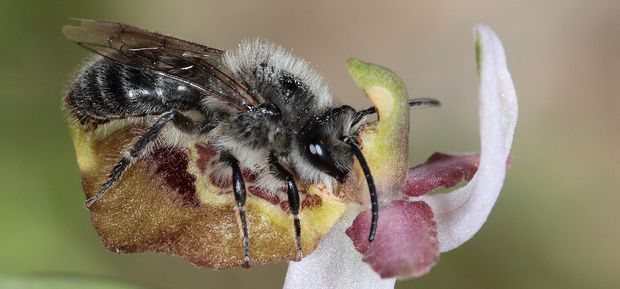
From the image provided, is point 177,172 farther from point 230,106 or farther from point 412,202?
point 412,202

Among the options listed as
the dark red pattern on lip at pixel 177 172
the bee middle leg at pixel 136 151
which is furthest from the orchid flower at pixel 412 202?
the bee middle leg at pixel 136 151

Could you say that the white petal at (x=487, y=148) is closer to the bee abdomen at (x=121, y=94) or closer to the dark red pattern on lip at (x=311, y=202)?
the dark red pattern on lip at (x=311, y=202)

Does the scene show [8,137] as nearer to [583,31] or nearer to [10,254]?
[10,254]

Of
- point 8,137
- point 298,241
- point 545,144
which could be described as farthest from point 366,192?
point 545,144

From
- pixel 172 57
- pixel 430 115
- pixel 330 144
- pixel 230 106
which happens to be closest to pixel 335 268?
pixel 330 144

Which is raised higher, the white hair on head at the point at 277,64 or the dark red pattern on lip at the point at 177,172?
the white hair on head at the point at 277,64

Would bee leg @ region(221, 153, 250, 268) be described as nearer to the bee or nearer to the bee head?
the bee

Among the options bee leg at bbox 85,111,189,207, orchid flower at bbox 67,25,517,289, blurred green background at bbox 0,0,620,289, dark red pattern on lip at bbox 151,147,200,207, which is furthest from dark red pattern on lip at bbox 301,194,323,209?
blurred green background at bbox 0,0,620,289
